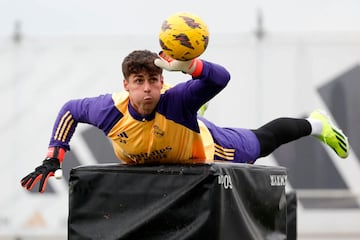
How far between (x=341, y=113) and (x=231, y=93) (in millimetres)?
1099

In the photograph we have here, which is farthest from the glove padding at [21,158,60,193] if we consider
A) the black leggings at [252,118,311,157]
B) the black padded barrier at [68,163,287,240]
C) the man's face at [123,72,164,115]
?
the black leggings at [252,118,311,157]

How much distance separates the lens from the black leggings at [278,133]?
528 cm

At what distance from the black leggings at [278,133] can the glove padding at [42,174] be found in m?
1.37

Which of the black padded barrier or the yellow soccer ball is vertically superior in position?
the yellow soccer ball

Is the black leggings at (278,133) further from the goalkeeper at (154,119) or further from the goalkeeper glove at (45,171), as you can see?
the goalkeeper glove at (45,171)

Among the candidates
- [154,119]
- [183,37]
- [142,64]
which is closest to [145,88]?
[142,64]

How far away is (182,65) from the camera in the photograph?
3.81 meters

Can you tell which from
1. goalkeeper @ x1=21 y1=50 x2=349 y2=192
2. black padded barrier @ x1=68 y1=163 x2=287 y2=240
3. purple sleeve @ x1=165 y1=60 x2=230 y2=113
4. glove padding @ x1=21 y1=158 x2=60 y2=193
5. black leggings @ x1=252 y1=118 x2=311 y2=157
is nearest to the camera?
black padded barrier @ x1=68 y1=163 x2=287 y2=240

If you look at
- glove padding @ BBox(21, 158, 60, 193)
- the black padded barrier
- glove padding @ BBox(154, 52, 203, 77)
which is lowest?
the black padded barrier

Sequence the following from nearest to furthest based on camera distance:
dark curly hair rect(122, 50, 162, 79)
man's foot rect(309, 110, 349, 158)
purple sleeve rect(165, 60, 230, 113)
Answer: purple sleeve rect(165, 60, 230, 113), dark curly hair rect(122, 50, 162, 79), man's foot rect(309, 110, 349, 158)

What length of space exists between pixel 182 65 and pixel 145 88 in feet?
1.48

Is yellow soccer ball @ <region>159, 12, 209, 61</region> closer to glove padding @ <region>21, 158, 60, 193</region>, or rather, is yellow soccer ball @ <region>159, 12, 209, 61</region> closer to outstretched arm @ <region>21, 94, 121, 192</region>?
outstretched arm @ <region>21, 94, 121, 192</region>

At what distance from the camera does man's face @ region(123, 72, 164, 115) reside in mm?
4227

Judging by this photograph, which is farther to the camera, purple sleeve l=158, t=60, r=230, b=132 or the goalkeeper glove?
the goalkeeper glove
